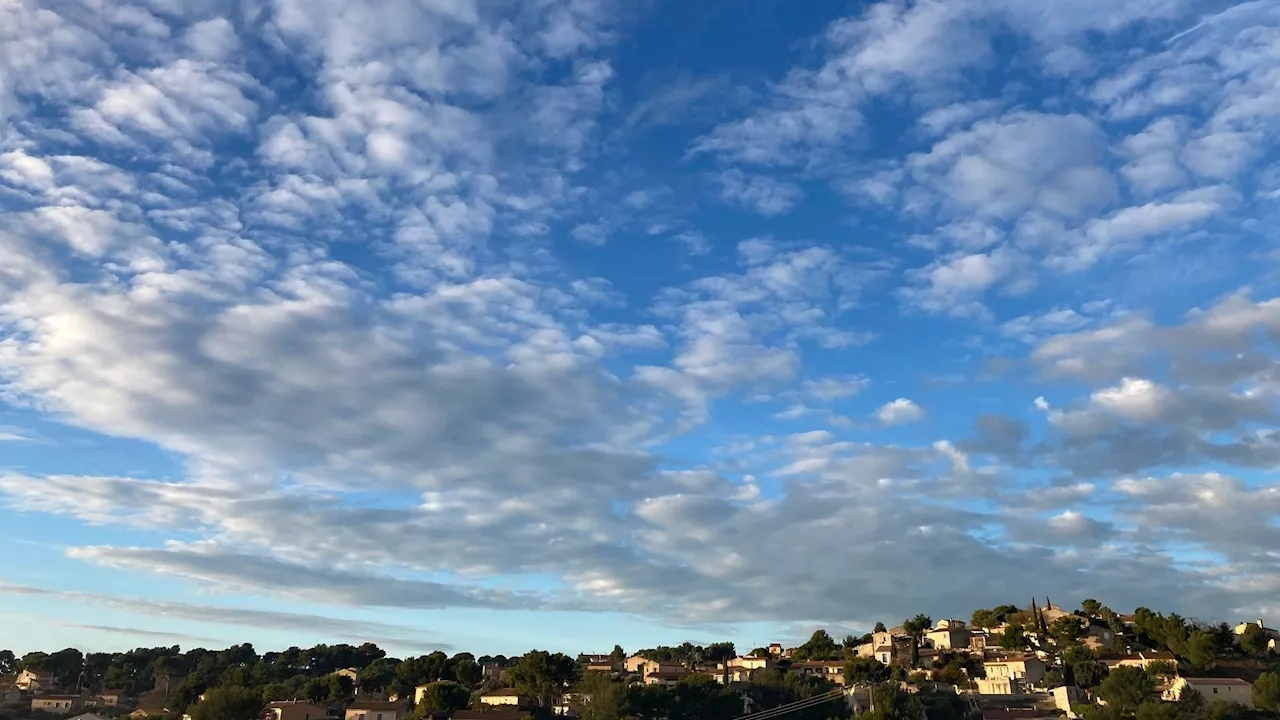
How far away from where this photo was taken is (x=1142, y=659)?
409 feet

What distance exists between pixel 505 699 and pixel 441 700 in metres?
8.74

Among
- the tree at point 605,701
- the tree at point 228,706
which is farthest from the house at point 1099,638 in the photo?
the tree at point 228,706

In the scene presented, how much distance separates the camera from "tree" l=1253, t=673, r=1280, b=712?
9723 cm

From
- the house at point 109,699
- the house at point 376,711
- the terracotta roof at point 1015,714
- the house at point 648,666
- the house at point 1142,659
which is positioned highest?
the house at point 1142,659

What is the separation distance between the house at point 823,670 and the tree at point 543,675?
103 ft

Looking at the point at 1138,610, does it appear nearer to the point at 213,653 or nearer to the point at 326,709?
the point at 326,709

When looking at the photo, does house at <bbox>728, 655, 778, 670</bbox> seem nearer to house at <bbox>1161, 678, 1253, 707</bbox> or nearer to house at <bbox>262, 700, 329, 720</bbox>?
house at <bbox>1161, 678, 1253, 707</bbox>

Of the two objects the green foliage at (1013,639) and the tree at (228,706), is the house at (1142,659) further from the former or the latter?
the tree at (228,706)

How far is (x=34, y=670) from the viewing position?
592ft

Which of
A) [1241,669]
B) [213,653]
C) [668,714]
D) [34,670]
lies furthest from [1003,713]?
[34,670]

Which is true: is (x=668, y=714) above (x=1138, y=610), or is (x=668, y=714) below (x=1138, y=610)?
below

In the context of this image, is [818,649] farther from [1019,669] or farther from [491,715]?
[491,715]

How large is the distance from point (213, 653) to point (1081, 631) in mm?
164253

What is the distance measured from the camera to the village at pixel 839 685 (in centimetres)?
10362
